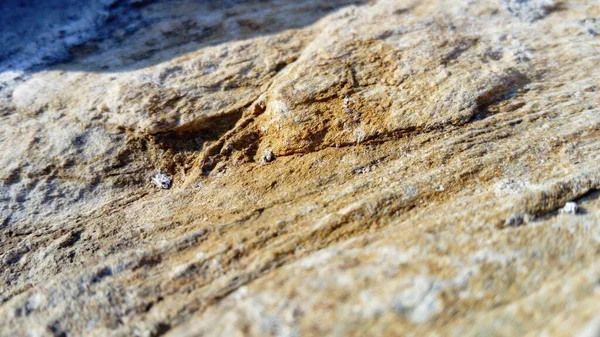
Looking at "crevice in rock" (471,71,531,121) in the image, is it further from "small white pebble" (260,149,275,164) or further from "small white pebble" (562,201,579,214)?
"small white pebble" (260,149,275,164)

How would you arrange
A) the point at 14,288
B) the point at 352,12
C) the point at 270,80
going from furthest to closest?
the point at 352,12 → the point at 270,80 → the point at 14,288

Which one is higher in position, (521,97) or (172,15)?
(172,15)

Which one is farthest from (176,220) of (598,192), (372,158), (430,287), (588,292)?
(598,192)

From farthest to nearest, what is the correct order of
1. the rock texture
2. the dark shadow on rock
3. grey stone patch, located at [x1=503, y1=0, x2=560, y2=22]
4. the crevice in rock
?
1. the dark shadow on rock
2. grey stone patch, located at [x1=503, y1=0, x2=560, y2=22]
3. the crevice in rock
4. the rock texture

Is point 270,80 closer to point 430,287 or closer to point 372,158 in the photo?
point 372,158

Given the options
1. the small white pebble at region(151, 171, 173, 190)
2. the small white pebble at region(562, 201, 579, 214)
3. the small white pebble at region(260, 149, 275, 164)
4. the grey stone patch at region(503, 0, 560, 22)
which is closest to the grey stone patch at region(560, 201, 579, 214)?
the small white pebble at region(562, 201, 579, 214)

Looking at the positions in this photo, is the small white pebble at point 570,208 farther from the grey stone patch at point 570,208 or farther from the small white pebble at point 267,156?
the small white pebble at point 267,156

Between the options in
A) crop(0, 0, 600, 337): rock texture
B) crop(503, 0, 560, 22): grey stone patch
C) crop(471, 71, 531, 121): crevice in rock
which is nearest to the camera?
crop(0, 0, 600, 337): rock texture
